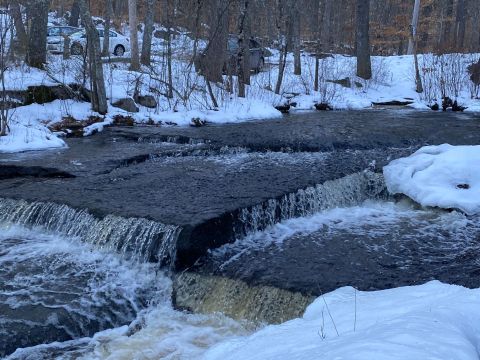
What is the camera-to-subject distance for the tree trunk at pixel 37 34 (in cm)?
1425

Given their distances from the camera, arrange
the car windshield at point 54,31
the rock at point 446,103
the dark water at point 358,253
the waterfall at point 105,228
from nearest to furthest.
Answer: the dark water at point 358,253
the waterfall at point 105,228
the rock at point 446,103
the car windshield at point 54,31

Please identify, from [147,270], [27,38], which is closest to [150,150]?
[147,270]

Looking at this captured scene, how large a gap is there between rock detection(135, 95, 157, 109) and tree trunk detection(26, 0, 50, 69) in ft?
8.94

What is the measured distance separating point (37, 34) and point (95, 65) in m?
3.30

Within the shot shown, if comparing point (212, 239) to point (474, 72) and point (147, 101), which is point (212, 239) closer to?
point (147, 101)

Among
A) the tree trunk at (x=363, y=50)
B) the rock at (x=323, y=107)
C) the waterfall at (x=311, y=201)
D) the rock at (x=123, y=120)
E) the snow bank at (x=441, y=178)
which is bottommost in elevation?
the waterfall at (x=311, y=201)

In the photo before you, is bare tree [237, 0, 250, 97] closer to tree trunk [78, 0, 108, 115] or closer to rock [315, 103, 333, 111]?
rock [315, 103, 333, 111]

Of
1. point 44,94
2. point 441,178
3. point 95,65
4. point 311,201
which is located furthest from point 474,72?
point 44,94

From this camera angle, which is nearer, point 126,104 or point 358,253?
point 358,253

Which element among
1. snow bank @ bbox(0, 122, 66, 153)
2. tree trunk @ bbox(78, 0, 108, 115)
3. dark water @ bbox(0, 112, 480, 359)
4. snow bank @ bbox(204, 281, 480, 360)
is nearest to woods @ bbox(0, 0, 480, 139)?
tree trunk @ bbox(78, 0, 108, 115)

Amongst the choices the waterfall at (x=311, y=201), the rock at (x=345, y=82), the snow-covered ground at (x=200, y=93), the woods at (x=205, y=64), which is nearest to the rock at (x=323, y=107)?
the woods at (x=205, y=64)

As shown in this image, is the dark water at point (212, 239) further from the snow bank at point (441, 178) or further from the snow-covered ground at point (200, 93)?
the snow-covered ground at point (200, 93)

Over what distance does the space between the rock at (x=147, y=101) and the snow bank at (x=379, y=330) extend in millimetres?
10505

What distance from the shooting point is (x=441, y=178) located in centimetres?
761
